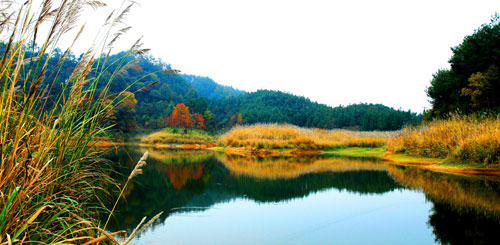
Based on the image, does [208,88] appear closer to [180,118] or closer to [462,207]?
[180,118]

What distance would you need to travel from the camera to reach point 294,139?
16.6 metres

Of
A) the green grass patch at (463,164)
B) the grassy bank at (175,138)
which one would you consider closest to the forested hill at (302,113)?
the grassy bank at (175,138)

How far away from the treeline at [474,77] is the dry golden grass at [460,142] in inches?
71.1

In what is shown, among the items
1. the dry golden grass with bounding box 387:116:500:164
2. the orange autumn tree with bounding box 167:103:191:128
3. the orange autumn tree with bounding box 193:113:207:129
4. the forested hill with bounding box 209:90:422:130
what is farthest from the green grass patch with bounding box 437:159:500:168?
the forested hill with bounding box 209:90:422:130

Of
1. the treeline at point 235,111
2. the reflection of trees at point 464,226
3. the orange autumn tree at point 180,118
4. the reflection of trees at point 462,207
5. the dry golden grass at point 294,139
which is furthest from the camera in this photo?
the treeline at point 235,111

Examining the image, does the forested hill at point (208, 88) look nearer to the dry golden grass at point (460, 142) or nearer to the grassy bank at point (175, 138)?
the grassy bank at point (175, 138)

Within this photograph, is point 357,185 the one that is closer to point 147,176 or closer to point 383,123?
point 147,176

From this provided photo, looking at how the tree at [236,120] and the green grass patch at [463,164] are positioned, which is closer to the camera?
the green grass patch at [463,164]

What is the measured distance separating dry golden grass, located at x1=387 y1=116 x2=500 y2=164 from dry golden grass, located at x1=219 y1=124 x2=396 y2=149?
15.6 ft

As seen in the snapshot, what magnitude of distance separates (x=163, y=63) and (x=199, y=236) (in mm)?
84857

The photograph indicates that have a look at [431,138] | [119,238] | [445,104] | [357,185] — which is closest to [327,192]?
[357,185]

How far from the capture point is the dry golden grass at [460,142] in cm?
717

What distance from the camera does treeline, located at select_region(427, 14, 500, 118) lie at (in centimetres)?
1173

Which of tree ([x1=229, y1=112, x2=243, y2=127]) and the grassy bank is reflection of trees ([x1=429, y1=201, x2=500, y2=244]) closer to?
the grassy bank
